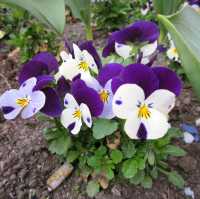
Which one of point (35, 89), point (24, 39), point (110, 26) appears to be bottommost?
point (110, 26)

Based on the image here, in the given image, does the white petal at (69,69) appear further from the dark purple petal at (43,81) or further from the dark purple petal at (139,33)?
the dark purple petal at (139,33)

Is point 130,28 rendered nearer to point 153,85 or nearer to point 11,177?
point 153,85

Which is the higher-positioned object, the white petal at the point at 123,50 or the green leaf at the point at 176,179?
the white petal at the point at 123,50

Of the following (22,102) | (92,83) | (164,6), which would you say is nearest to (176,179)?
(92,83)

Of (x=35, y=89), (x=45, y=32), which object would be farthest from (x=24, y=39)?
(x=35, y=89)

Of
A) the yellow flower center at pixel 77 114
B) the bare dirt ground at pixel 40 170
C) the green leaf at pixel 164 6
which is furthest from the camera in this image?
the green leaf at pixel 164 6

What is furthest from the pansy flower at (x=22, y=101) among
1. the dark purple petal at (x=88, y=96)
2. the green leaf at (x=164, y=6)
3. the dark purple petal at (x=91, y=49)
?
the green leaf at (x=164, y=6)

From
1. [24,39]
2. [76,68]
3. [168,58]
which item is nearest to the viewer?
[76,68]
